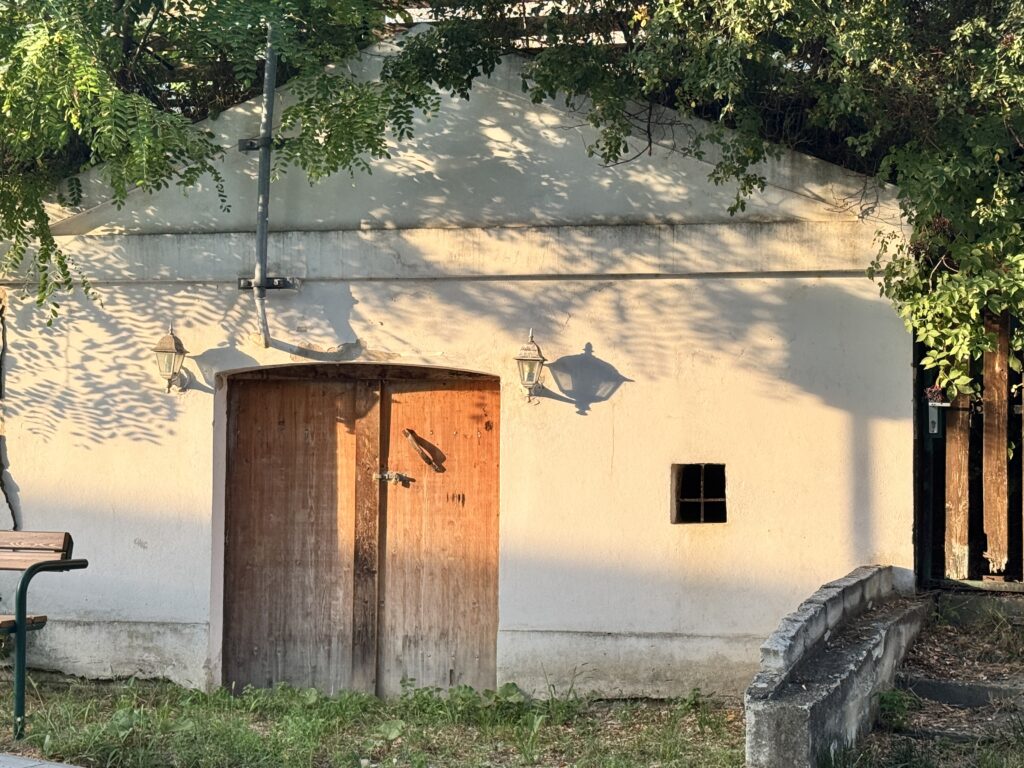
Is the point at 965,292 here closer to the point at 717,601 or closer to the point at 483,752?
the point at 717,601

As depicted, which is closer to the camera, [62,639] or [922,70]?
[922,70]

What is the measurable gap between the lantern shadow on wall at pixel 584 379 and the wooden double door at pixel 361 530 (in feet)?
1.94

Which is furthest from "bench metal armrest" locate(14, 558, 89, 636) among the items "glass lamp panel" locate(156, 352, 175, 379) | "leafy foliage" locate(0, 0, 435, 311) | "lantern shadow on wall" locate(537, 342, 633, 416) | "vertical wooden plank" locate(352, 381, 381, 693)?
"lantern shadow on wall" locate(537, 342, 633, 416)

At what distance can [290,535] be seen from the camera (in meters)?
8.74

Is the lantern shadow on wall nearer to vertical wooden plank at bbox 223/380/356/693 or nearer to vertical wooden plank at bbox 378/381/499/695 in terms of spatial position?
vertical wooden plank at bbox 378/381/499/695

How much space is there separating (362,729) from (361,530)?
1599 millimetres

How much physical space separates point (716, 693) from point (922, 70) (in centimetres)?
393

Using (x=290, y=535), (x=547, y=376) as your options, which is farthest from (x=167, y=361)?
Answer: (x=547, y=376)

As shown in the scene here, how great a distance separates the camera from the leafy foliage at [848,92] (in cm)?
690

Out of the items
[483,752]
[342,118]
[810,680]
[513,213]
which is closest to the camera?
[810,680]

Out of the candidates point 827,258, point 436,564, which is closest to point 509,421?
point 436,564

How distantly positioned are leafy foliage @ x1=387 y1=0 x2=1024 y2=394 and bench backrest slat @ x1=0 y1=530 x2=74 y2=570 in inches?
140

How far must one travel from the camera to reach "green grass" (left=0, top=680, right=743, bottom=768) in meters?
6.29

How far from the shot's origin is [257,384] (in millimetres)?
8812
